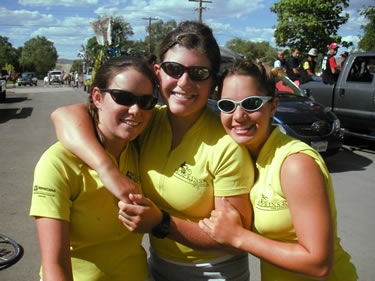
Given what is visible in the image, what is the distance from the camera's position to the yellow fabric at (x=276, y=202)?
1.71 m

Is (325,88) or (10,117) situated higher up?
(325,88)

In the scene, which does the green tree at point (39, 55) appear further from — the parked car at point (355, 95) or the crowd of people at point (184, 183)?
the crowd of people at point (184, 183)

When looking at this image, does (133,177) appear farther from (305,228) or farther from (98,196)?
(305,228)

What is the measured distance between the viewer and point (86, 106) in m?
2.08

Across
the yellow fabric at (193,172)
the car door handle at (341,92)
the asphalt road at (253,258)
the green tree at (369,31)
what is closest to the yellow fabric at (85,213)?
the yellow fabric at (193,172)

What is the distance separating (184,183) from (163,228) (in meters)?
0.21

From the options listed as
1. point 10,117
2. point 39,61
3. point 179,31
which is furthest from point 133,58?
point 39,61

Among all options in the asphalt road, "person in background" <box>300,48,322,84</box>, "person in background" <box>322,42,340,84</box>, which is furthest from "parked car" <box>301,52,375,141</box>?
"person in background" <box>300,48,322,84</box>

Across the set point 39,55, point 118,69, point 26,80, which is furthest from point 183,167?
point 39,55

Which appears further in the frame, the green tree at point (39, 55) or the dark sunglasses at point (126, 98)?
the green tree at point (39, 55)

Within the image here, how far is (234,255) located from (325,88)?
335 inches

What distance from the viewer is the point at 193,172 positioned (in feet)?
6.06

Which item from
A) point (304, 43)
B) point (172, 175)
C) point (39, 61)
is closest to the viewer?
A: point (172, 175)

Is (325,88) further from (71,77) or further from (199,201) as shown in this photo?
(71,77)
